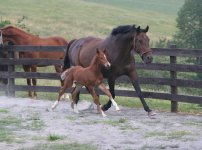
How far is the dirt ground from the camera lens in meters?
8.49

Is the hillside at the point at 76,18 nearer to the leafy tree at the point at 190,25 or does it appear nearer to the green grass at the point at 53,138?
the leafy tree at the point at 190,25

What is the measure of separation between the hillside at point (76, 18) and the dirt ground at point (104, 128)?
3047 centimetres

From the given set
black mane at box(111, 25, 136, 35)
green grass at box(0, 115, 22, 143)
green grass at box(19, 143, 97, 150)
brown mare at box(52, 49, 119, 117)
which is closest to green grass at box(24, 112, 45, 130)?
green grass at box(0, 115, 22, 143)

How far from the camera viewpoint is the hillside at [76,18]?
154 feet

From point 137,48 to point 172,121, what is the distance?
179 cm

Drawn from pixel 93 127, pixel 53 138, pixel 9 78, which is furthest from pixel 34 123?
pixel 9 78

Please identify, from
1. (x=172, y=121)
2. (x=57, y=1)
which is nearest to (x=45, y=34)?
(x=57, y=1)

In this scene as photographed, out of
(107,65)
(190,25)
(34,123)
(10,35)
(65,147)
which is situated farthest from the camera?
(190,25)

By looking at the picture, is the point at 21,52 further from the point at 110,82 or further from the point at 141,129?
the point at 141,129

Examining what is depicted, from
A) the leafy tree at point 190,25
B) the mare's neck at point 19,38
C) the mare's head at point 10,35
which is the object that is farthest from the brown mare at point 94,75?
the leafy tree at point 190,25

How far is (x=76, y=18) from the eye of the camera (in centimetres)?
5438

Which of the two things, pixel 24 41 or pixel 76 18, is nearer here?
pixel 24 41

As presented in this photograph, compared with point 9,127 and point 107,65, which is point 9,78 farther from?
point 9,127

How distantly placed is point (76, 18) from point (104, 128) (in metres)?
45.0
